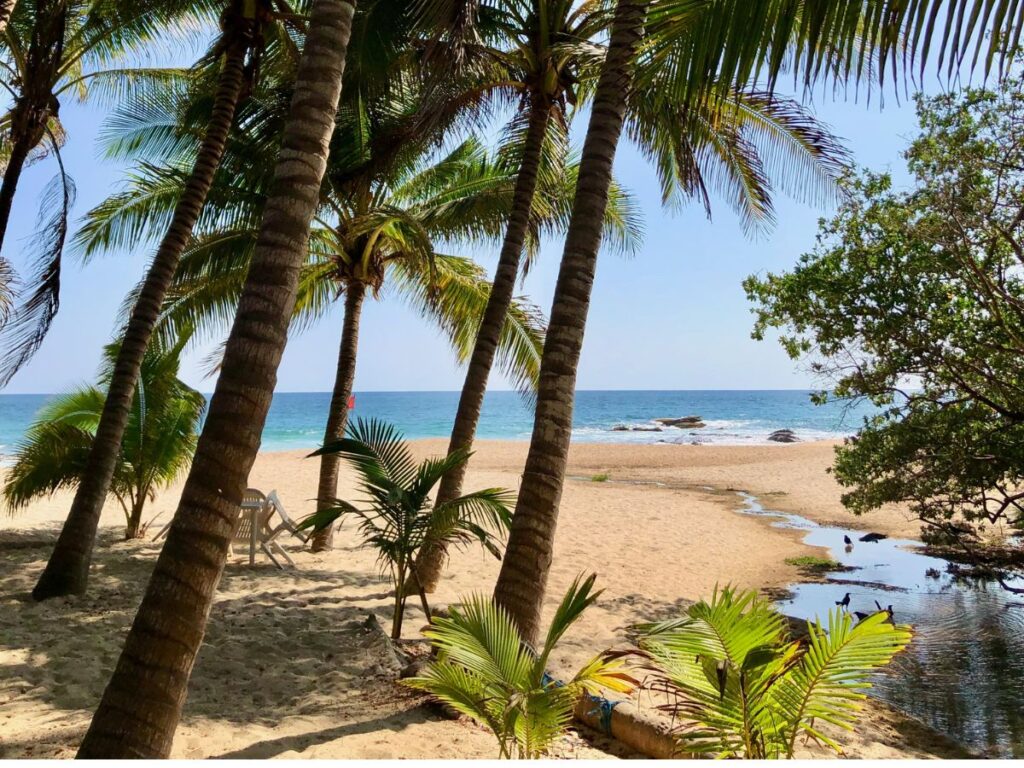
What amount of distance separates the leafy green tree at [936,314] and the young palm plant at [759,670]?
19.3 ft

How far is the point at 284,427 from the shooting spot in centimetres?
6388

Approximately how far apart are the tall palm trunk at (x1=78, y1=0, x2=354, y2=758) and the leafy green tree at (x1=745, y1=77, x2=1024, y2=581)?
6.76m

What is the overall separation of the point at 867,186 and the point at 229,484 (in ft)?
27.4

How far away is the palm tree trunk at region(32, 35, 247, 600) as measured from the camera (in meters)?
6.06

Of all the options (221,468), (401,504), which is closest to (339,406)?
(401,504)

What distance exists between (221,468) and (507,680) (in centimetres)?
145

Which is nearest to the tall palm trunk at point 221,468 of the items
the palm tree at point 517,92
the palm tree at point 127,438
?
the palm tree at point 517,92

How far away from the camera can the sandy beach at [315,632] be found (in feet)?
12.0

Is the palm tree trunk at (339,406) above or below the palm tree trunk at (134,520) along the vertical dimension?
above

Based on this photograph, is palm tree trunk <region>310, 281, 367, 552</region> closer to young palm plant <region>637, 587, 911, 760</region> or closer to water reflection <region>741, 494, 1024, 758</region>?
water reflection <region>741, 494, 1024, 758</region>

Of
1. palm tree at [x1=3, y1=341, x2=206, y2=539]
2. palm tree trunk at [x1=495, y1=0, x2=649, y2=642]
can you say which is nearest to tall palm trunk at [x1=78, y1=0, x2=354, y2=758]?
palm tree trunk at [x1=495, y1=0, x2=649, y2=642]

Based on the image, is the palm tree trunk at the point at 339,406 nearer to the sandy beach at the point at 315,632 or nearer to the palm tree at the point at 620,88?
the sandy beach at the point at 315,632

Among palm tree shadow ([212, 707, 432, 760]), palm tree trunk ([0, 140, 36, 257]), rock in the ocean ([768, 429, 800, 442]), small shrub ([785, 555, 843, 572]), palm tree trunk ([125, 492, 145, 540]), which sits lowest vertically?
palm tree trunk ([125, 492, 145, 540])

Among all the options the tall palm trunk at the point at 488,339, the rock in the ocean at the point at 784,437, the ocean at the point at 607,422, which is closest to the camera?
the tall palm trunk at the point at 488,339
